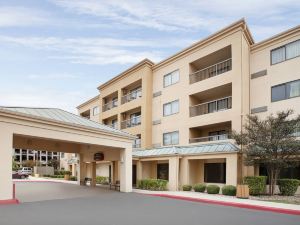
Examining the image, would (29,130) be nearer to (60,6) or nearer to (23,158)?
(60,6)

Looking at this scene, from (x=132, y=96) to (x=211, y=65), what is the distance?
1191 cm

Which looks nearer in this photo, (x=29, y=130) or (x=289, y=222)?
(x=289, y=222)

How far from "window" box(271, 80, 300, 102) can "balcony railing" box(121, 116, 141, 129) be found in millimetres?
16358

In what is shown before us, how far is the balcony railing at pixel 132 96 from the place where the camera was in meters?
38.0

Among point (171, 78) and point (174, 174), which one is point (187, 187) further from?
point (171, 78)

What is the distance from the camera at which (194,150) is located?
2727cm

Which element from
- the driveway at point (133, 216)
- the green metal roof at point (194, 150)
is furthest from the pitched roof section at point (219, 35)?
the driveway at point (133, 216)

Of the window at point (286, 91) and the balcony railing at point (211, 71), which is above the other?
the balcony railing at point (211, 71)

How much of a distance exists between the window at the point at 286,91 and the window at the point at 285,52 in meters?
2.04

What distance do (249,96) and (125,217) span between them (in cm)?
1772

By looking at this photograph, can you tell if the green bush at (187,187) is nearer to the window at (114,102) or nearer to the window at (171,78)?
the window at (171,78)

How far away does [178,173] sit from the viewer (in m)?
28.0

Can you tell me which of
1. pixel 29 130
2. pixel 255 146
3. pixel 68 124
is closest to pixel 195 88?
pixel 255 146

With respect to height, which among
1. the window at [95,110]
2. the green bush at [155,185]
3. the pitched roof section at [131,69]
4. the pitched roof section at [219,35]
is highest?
the pitched roof section at [219,35]
